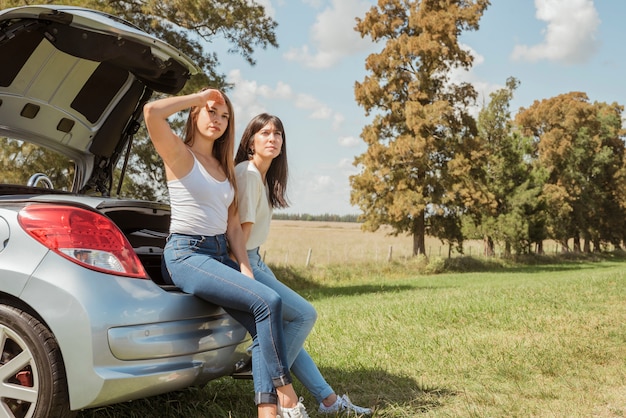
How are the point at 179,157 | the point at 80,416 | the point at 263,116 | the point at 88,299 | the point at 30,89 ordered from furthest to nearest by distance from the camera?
the point at 30,89
the point at 263,116
the point at 80,416
the point at 179,157
the point at 88,299

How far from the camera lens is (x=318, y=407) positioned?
440 cm

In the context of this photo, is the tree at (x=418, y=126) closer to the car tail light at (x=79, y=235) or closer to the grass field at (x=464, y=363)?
the grass field at (x=464, y=363)

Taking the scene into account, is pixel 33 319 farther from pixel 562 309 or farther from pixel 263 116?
pixel 562 309

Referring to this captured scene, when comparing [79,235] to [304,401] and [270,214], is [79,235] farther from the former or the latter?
[304,401]

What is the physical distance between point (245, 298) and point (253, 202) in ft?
2.45

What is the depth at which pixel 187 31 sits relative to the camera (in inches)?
757

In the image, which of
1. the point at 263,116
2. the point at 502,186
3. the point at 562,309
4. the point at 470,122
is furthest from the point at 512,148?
the point at 263,116

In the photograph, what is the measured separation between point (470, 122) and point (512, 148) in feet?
35.4

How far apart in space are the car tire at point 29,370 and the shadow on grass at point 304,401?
2.89 ft

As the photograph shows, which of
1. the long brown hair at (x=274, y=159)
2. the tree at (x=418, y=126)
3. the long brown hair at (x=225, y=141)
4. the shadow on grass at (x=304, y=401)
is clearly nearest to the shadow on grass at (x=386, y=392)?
the shadow on grass at (x=304, y=401)

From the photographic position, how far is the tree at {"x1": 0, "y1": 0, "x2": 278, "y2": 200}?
18.2 m

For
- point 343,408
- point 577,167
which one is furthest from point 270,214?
point 577,167

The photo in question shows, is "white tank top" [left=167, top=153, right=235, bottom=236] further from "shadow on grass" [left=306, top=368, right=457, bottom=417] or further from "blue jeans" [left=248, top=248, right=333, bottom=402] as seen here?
"shadow on grass" [left=306, top=368, right=457, bottom=417]

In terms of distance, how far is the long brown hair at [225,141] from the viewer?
3959 millimetres
